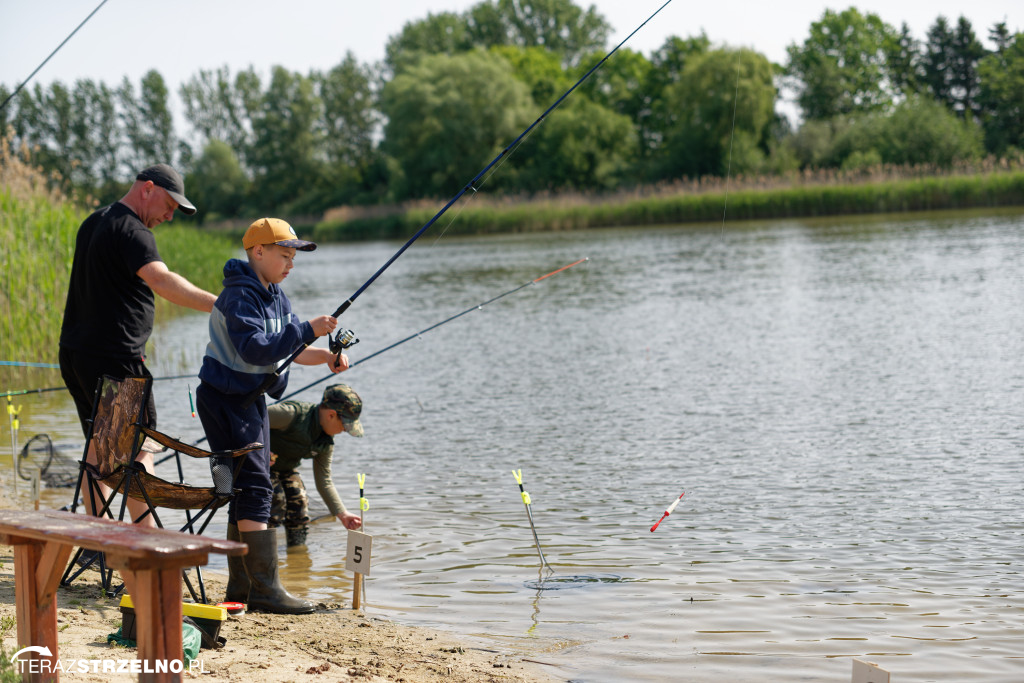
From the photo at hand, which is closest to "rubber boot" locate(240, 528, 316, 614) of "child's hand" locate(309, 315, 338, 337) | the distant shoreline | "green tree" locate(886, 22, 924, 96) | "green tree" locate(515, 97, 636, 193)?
"child's hand" locate(309, 315, 338, 337)

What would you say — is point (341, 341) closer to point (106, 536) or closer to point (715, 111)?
point (106, 536)

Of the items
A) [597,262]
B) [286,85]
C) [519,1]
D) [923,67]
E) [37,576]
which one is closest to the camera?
[37,576]

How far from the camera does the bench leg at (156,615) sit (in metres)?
2.61

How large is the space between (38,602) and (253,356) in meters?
1.06

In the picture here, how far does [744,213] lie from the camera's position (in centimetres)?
3484

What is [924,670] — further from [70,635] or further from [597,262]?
[597,262]

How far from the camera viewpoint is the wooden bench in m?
2.54

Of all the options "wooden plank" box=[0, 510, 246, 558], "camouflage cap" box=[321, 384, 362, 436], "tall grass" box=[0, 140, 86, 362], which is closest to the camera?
"wooden plank" box=[0, 510, 246, 558]

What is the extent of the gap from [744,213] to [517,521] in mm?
30407

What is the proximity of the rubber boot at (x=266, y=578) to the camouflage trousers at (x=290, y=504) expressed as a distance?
3.78 feet

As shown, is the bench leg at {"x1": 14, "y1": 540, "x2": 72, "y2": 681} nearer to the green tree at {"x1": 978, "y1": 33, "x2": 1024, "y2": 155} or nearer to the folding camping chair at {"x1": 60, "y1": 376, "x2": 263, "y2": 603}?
the folding camping chair at {"x1": 60, "y1": 376, "x2": 263, "y2": 603}

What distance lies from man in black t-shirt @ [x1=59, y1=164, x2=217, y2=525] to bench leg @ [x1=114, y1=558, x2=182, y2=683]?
56.4 inches

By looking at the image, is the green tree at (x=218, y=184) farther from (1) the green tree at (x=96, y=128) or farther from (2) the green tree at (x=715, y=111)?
(2) the green tree at (x=715, y=111)

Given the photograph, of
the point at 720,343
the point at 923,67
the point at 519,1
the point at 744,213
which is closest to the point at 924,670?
the point at 720,343
